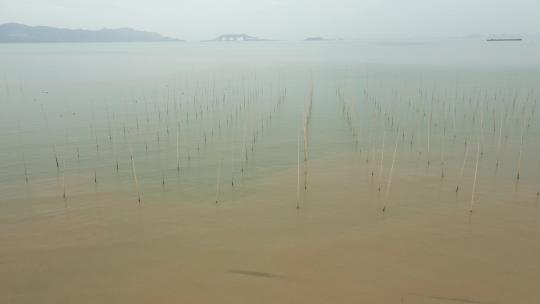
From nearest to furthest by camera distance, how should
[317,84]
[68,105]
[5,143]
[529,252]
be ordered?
[529,252] < [5,143] < [68,105] < [317,84]

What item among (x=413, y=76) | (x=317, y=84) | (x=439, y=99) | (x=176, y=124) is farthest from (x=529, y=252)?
(x=413, y=76)

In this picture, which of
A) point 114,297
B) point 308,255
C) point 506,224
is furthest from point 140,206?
Result: point 506,224

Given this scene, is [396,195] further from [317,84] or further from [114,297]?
[317,84]

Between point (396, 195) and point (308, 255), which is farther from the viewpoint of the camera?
point (396, 195)

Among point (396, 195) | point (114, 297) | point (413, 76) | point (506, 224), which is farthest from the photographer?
point (413, 76)

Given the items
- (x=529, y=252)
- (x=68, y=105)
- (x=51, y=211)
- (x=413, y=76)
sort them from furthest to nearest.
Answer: (x=413, y=76) < (x=68, y=105) < (x=51, y=211) < (x=529, y=252)

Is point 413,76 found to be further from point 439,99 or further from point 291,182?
point 291,182
